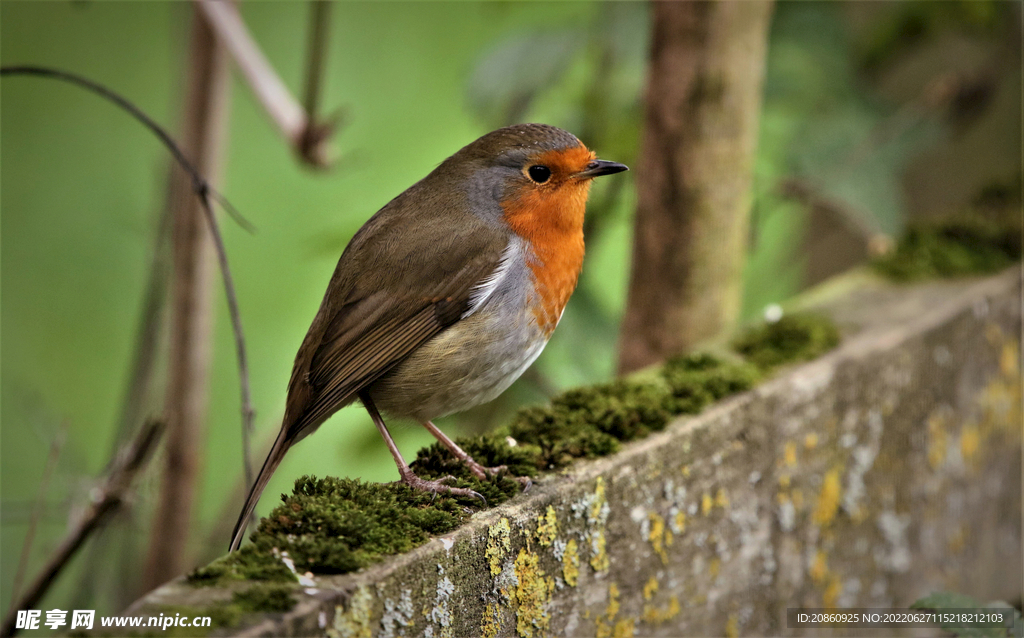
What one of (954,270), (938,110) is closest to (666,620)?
Answer: (954,270)

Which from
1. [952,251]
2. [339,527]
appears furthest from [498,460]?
[952,251]

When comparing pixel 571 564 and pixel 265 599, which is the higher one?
pixel 571 564

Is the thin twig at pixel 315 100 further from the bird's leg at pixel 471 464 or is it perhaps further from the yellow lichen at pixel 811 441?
the yellow lichen at pixel 811 441

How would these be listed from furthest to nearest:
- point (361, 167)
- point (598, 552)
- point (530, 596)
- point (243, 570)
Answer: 1. point (361, 167)
2. point (598, 552)
3. point (530, 596)
4. point (243, 570)

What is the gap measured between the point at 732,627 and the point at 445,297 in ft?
3.19

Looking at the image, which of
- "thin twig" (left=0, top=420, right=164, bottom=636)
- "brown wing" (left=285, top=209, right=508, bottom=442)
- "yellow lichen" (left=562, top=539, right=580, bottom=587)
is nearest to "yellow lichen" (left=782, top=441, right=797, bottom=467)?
"yellow lichen" (left=562, top=539, right=580, bottom=587)

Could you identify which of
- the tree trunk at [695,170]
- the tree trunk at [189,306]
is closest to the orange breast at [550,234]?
the tree trunk at [695,170]

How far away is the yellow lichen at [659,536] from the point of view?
1.82 metres

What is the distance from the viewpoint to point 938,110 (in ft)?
13.1

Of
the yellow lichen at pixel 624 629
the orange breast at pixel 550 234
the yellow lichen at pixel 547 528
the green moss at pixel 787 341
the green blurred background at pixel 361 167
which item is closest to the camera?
the yellow lichen at pixel 547 528

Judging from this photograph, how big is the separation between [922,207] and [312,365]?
362 centimetres

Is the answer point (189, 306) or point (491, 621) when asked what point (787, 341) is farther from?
point (189, 306)

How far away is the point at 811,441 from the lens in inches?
87.3

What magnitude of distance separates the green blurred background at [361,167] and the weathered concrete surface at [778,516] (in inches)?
31.5
